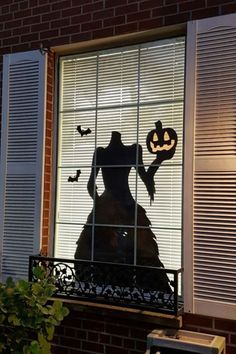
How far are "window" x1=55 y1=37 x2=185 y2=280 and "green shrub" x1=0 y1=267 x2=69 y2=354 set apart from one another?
0.71 meters

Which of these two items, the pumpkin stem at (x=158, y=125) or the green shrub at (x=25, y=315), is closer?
the green shrub at (x=25, y=315)

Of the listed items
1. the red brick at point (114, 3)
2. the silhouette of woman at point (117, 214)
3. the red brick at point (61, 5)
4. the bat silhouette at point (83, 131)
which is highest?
the red brick at point (61, 5)

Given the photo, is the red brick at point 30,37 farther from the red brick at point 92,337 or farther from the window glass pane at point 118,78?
the red brick at point 92,337

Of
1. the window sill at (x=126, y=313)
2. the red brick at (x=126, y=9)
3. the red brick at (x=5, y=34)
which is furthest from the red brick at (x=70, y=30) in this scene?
the window sill at (x=126, y=313)

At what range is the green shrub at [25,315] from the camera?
2.68m

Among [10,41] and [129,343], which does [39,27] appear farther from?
[129,343]

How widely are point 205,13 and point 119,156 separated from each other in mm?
1168

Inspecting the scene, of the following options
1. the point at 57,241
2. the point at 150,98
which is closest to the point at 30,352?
the point at 57,241

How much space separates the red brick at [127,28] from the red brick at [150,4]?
0.13m

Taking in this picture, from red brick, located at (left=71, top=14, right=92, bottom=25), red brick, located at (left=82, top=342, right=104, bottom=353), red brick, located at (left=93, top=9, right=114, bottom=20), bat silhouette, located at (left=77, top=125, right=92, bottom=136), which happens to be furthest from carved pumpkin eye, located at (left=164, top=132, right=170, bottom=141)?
red brick, located at (left=82, top=342, right=104, bottom=353)

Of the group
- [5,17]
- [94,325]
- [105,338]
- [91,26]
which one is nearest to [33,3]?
[5,17]

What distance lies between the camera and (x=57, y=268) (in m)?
3.39

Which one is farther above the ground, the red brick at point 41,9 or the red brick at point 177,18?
the red brick at point 41,9

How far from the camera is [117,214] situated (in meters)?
3.34
